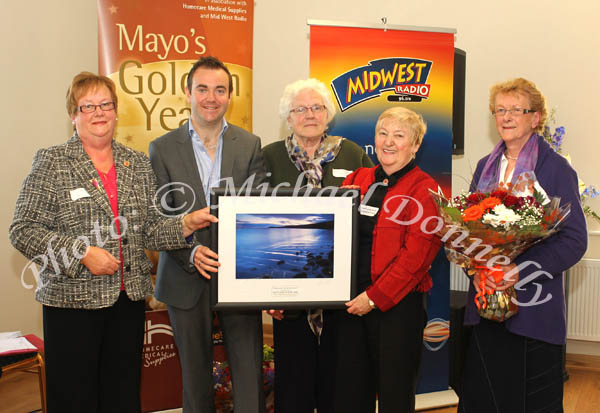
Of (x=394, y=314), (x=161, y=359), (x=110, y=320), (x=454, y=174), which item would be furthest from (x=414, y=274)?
(x=454, y=174)

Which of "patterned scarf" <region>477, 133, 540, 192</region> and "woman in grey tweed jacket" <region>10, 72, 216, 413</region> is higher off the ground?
"patterned scarf" <region>477, 133, 540, 192</region>

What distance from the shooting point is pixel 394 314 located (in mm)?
2188

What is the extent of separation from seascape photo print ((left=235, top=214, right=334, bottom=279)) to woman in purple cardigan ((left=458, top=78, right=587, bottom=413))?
0.67 meters

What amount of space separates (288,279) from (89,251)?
2.64 ft

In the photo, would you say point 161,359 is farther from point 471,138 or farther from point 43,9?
point 471,138

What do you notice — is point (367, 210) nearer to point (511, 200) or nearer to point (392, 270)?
point (392, 270)

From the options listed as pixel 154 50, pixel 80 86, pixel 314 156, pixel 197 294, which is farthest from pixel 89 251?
pixel 154 50

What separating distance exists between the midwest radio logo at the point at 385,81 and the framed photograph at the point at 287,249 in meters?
1.12

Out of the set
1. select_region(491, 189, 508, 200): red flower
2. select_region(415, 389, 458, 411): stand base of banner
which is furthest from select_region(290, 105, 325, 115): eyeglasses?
select_region(415, 389, 458, 411): stand base of banner

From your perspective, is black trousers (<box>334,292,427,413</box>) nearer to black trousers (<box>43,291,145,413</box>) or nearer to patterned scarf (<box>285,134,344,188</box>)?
patterned scarf (<box>285,134,344,188</box>)

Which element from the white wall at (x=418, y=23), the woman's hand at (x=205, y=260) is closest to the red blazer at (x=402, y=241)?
the woman's hand at (x=205, y=260)

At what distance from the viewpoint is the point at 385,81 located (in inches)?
124

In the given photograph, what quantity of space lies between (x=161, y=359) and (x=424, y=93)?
7.76ft

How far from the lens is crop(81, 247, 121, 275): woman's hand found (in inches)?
78.1
